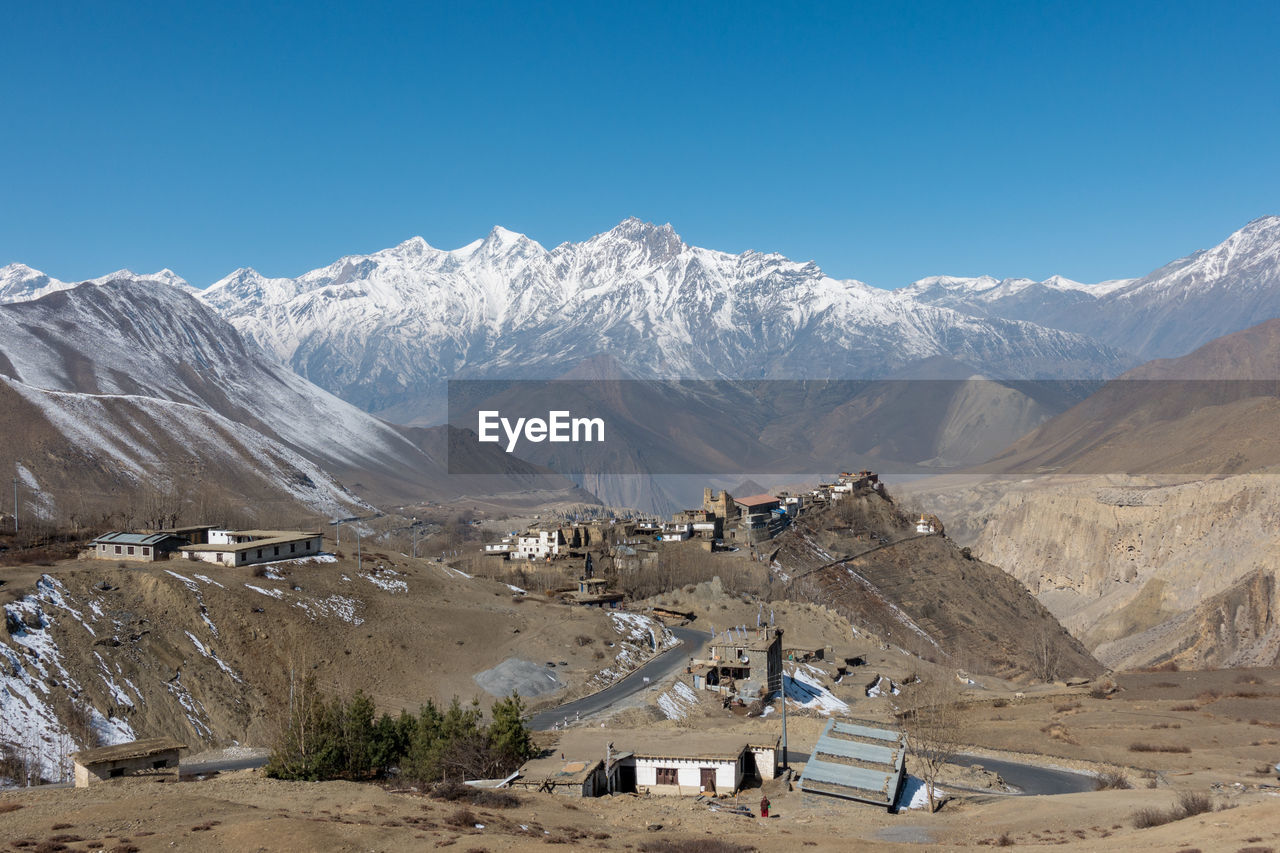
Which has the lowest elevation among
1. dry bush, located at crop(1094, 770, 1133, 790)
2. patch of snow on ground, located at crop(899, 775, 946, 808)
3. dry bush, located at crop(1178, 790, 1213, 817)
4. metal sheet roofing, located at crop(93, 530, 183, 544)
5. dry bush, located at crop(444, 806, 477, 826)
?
dry bush, located at crop(1094, 770, 1133, 790)

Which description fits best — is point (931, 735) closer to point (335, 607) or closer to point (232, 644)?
point (232, 644)

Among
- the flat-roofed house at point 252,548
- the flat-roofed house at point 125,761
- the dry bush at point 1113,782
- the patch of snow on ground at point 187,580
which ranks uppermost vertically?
the flat-roofed house at point 252,548

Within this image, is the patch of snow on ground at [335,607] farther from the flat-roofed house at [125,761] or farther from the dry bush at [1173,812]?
the dry bush at [1173,812]

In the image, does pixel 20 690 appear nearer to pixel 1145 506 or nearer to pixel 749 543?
pixel 749 543

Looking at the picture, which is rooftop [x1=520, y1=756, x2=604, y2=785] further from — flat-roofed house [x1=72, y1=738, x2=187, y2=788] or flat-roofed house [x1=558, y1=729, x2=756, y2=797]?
flat-roofed house [x1=72, y1=738, x2=187, y2=788]

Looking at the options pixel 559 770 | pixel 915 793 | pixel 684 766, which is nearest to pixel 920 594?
pixel 915 793

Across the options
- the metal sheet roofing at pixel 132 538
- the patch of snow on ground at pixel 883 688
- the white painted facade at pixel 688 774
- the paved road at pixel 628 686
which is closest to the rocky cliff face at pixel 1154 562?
the patch of snow on ground at pixel 883 688

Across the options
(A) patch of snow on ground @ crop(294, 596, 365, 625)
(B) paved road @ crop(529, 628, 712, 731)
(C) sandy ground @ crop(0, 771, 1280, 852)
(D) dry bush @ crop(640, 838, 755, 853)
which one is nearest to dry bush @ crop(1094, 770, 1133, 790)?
(C) sandy ground @ crop(0, 771, 1280, 852)
